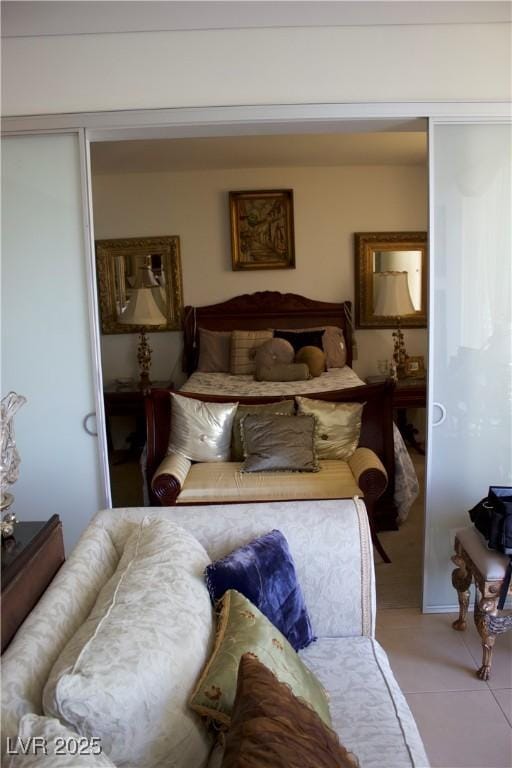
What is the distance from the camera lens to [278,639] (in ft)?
5.27

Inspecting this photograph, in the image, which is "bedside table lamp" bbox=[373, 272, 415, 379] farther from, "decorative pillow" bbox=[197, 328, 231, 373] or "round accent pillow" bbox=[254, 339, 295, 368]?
"decorative pillow" bbox=[197, 328, 231, 373]

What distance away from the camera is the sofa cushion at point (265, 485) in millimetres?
3156

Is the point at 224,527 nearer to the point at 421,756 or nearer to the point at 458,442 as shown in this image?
the point at 421,756

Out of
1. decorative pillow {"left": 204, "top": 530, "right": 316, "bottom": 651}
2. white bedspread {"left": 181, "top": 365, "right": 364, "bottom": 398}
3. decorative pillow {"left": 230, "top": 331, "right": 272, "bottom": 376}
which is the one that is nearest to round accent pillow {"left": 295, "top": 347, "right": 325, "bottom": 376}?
white bedspread {"left": 181, "top": 365, "right": 364, "bottom": 398}

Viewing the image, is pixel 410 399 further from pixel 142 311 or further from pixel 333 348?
pixel 142 311

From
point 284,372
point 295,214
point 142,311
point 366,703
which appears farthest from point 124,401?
point 366,703

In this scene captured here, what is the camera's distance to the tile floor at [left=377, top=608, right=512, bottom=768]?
2.11m

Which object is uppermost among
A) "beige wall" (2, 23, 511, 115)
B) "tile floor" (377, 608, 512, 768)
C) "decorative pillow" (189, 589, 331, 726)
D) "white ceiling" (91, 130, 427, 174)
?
"white ceiling" (91, 130, 427, 174)

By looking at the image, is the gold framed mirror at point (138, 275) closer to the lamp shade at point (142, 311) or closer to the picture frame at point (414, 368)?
the lamp shade at point (142, 311)

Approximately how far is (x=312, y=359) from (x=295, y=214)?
147 cm

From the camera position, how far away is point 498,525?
2418mm

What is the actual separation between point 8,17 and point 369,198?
12.9 feet

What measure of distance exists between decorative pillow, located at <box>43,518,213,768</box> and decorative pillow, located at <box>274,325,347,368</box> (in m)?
3.99

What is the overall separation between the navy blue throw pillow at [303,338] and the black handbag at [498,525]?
305 cm
